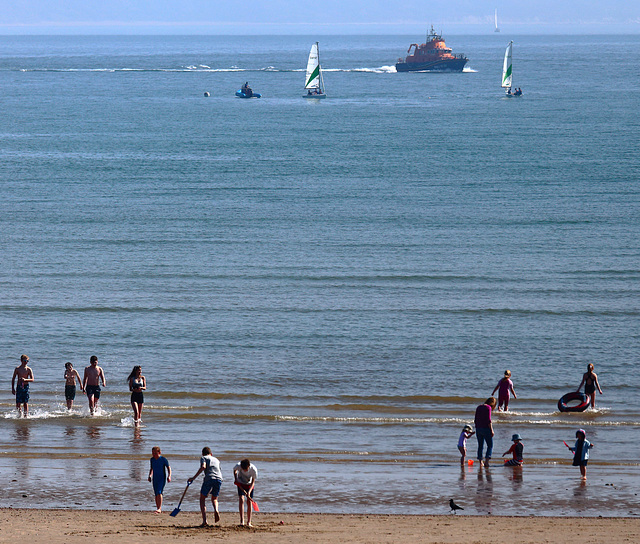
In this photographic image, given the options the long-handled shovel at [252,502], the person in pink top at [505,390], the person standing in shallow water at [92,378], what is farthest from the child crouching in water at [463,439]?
the person standing in shallow water at [92,378]

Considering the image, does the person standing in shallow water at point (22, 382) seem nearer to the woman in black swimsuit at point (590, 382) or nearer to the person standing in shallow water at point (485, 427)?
the person standing in shallow water at point (485, 427)

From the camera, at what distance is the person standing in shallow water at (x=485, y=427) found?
18.2 m

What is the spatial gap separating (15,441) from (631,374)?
57.7ft

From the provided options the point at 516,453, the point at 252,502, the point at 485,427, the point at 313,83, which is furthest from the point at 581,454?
the point at 313,83

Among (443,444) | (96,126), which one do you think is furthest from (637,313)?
(96,126)

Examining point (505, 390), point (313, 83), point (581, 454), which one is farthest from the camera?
point (313, 83)

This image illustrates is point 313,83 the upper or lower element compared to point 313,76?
lower

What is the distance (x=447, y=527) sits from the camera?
14.3m

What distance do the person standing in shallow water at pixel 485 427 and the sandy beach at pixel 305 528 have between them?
3420 mm

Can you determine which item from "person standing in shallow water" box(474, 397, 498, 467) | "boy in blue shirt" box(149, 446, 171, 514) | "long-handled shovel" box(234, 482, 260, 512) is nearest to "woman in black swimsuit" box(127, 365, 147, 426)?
"boy in blue shirt" box(149, 446, 171, 514)

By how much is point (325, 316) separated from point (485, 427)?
14.6 m

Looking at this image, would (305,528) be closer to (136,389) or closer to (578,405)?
(136,389)

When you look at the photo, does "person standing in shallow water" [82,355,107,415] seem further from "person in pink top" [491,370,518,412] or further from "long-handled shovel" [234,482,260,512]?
"person in pink top" [491,370,518,412]

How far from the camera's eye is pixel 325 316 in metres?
32.3
